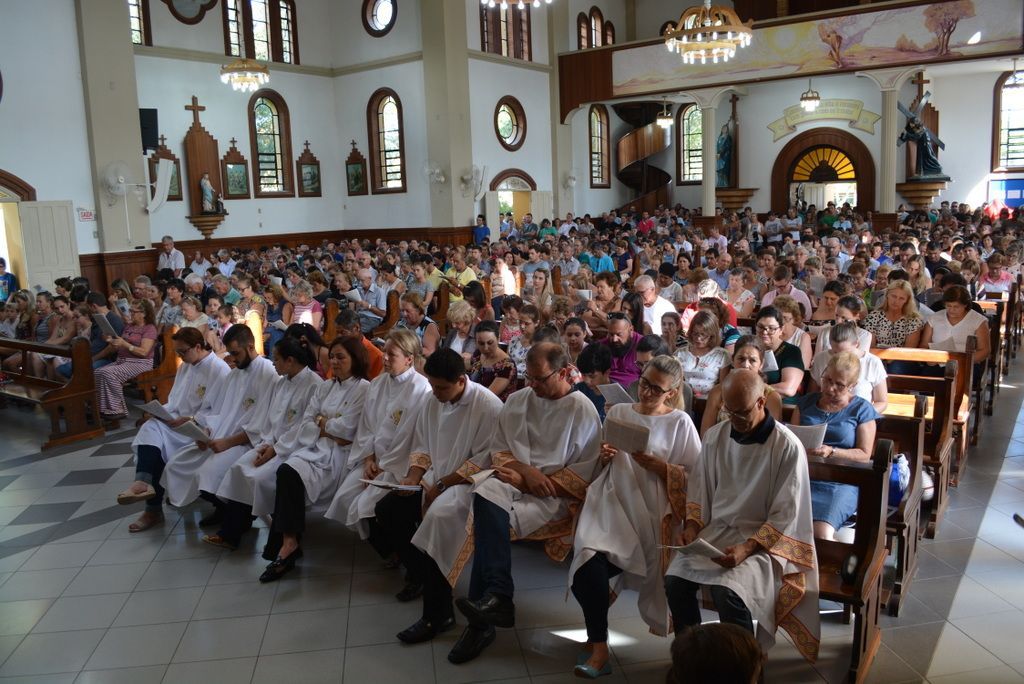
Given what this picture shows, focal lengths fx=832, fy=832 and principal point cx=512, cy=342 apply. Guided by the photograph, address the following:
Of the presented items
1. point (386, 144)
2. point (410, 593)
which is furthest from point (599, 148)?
point (410, 593)

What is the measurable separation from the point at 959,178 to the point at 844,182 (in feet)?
8.65

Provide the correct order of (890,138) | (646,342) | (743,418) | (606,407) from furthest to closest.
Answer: (890,138)
(646,342)
(606,407)
(743,418)

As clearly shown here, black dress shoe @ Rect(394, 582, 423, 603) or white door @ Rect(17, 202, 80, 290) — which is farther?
white door @ Rect(17, 202, 80, 290)

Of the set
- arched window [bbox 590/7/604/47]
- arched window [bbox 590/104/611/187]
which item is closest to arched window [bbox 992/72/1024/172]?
arched window [bbox 590/104/611/187]

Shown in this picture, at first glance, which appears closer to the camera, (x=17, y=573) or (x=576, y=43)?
(x=17, y=573)

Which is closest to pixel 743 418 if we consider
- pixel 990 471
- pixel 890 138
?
pixel 990 471

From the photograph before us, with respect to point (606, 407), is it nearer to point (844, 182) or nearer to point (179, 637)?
point (179, 637)

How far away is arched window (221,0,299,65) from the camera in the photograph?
58.6 ft

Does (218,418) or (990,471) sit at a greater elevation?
(218,418)

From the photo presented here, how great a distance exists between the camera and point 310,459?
190 inches

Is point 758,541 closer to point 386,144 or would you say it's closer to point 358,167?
point 386,144

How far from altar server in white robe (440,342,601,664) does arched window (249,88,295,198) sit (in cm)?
1597

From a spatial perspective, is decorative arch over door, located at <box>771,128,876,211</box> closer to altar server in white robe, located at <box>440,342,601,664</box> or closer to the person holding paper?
the person holding paper

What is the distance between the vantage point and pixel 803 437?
3.71 meters
